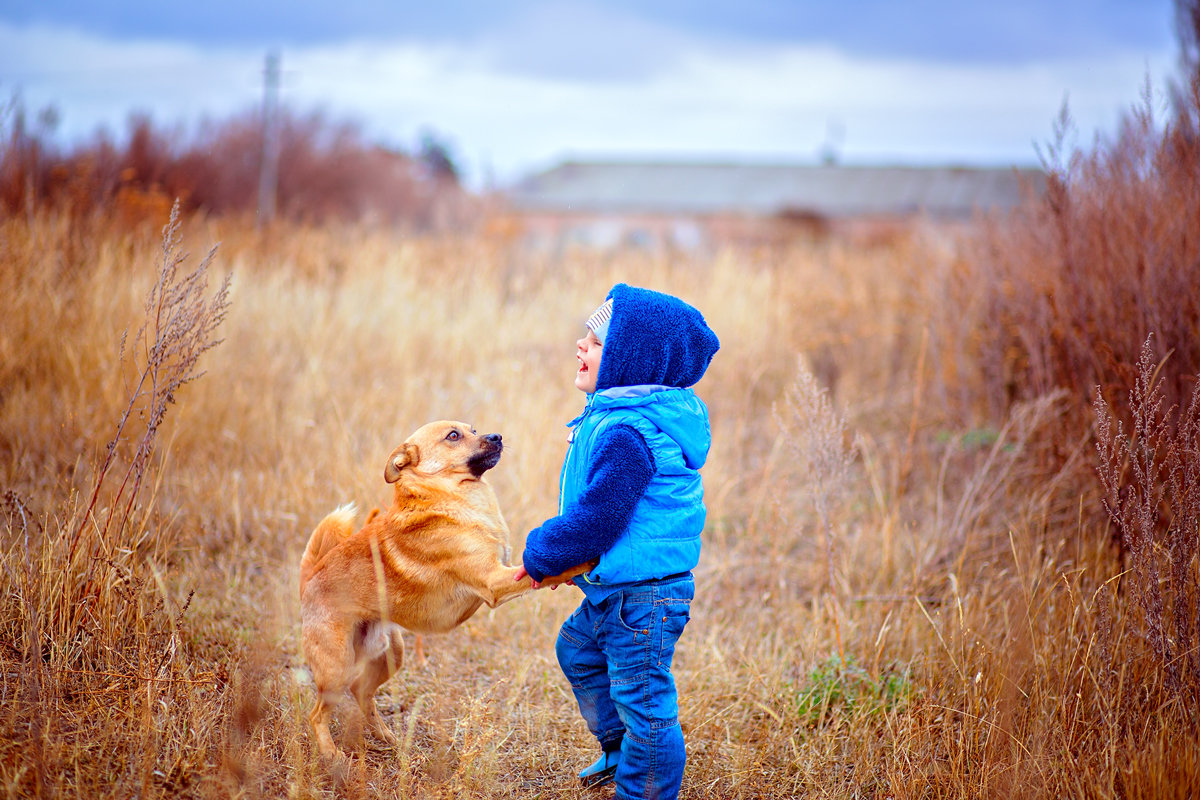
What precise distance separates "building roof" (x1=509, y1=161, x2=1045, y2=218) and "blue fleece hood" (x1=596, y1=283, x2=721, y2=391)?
119 ft

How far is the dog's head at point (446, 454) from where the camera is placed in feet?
8.89

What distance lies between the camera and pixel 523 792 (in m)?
2.83

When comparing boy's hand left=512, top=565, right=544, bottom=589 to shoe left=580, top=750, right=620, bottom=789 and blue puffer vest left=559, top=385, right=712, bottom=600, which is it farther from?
shoe left=580, top=750, right=620, bottom=789

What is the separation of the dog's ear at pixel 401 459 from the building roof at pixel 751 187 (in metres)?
35.9

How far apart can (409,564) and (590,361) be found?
0.90 meters

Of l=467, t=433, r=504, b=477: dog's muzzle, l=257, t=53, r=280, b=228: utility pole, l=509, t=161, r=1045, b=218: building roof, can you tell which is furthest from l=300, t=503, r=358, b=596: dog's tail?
l=509, t=161, r=1045, b=218: building roof

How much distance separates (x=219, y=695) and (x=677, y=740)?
166 centimetres

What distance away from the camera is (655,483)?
2439 mm

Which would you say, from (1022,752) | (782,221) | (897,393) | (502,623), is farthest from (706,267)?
(782,221)

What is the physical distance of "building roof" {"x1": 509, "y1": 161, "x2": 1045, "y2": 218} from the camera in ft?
131

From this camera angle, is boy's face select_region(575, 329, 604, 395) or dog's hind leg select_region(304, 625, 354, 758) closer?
boy's face select_region(575, 329, 604, 395)

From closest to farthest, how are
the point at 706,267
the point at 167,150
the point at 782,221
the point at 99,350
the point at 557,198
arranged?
1. the point at 99,350
2. the point at 706,267
3. the point at 167,150
4. the point at 782,221
5. the point at 557,198

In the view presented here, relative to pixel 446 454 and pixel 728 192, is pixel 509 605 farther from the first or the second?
pixel 728 192

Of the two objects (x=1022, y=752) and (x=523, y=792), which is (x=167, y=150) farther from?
(x=1022, y=752)
